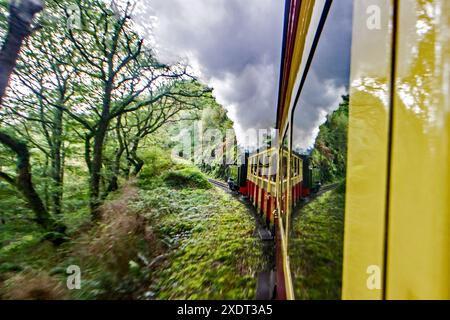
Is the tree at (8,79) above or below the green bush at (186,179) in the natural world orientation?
above

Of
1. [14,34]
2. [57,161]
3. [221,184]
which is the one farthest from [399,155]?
[221,184]

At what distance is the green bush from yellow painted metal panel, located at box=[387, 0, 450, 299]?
6477mm

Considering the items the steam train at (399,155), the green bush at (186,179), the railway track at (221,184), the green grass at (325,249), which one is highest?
the steam train at (399,155)

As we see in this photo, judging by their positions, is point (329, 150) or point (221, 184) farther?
point (221, 184)

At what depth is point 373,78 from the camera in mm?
375

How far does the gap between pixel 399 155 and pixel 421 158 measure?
0.15 ft

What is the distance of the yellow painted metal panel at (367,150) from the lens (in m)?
0.34

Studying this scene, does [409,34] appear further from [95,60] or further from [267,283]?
[95,60]

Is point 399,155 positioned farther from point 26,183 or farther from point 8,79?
point 26,183

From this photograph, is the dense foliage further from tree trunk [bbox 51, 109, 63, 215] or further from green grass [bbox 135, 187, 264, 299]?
tree trunk [bbox 51, 109, 63, 215]

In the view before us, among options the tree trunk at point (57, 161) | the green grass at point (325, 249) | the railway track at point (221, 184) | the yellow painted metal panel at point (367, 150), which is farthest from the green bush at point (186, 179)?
the yellow painted metal panel at point (367, 150)

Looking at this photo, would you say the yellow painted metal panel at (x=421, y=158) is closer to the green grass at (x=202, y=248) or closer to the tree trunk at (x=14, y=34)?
the green grass at (x=202, y=248)

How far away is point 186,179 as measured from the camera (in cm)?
725
